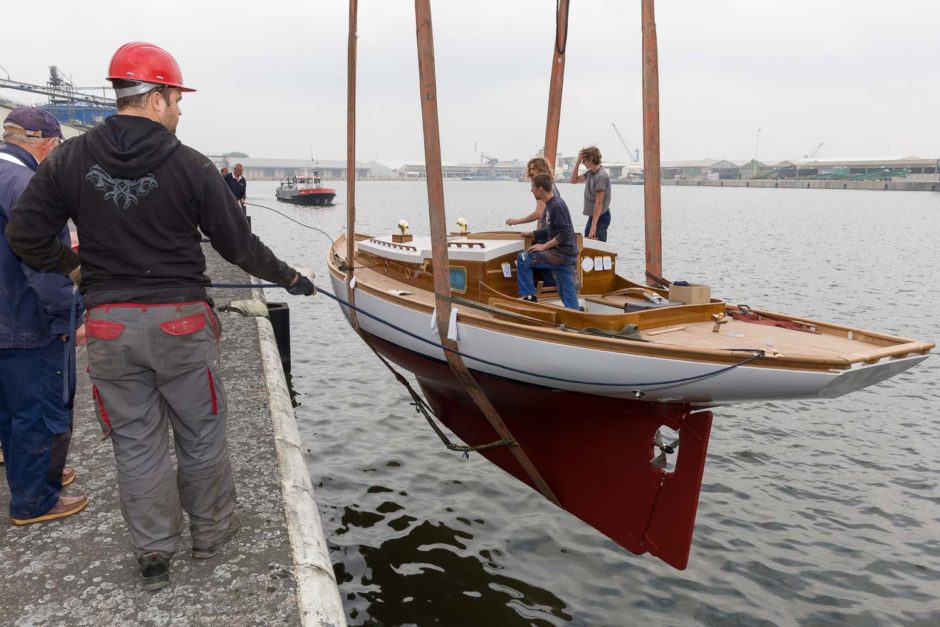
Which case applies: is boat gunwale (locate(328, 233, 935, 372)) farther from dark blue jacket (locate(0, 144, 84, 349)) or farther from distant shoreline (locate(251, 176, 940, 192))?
distant shoreline (locate(251, 176, 940, 192))

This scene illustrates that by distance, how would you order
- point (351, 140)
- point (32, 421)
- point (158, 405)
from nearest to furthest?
point (158, 405) < point (32, 421) < point (351, 140)

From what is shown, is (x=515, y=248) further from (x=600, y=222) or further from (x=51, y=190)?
(x=51, y=190)

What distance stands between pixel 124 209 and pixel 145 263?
0.28m

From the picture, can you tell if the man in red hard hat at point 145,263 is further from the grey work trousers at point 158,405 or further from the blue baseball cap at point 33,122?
the blue baseball cap at point 33,122

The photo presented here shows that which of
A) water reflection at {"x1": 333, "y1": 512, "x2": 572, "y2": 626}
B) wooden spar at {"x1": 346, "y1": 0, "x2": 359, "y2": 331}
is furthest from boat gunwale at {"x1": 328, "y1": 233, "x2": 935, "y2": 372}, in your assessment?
wooden spar at {"x1": 346, "y1": 0, "x2": 359, "y2": 331}

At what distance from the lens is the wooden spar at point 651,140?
7727 mm

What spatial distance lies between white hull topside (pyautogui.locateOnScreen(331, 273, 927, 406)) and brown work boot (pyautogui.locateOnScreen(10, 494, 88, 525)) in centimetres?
327

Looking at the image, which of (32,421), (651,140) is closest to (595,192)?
(651,140)

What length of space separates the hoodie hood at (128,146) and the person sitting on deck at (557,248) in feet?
14.0

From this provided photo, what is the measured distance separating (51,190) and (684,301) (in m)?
5.39

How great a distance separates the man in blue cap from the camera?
3.64 metres

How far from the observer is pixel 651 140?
7.97 metres

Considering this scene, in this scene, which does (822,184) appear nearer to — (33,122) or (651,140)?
(651,140)

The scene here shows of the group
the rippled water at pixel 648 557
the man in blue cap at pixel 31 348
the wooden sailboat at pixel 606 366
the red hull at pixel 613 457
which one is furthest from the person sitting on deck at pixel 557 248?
the man in blue cap at pixel 31 348
